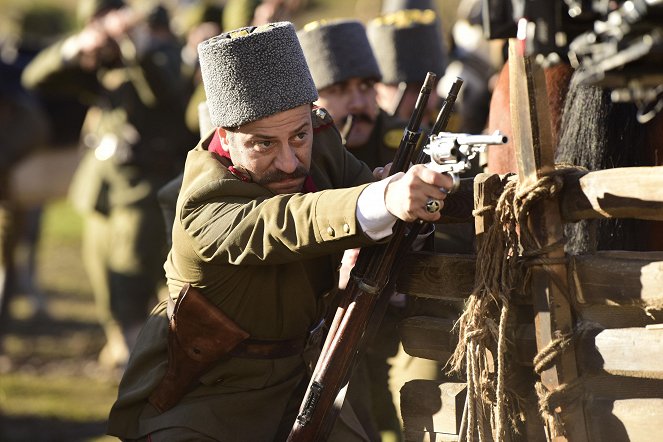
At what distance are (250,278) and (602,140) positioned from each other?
1313mm

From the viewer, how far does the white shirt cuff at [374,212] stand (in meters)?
3.20

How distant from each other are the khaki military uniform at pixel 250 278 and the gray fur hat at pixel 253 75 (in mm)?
177

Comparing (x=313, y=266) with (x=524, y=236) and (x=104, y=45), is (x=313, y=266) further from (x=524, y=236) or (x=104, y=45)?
(x=104, y=45)

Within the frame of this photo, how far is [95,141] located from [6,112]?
3.88 feet

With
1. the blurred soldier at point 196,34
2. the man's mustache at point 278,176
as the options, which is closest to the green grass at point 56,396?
the blurred soldier at point 196,34

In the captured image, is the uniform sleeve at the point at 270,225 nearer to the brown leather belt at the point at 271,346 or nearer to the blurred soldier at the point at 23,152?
the brown leather belt at the point at 271,346

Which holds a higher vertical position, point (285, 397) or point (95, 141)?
point (285, 397)

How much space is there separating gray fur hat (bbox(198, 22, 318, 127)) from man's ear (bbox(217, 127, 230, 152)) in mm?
47

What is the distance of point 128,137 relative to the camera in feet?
28.0

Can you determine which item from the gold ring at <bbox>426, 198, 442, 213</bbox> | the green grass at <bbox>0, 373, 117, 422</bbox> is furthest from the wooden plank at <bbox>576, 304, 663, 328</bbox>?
the green grass at <bbox>0, 373, 117, 422</bbox>

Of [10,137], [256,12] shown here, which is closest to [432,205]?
[256,12]

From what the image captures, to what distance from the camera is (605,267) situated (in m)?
3.28

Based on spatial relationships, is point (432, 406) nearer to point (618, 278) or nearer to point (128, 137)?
point (618, 278)

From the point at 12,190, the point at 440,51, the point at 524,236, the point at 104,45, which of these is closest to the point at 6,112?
the point at 12,190
